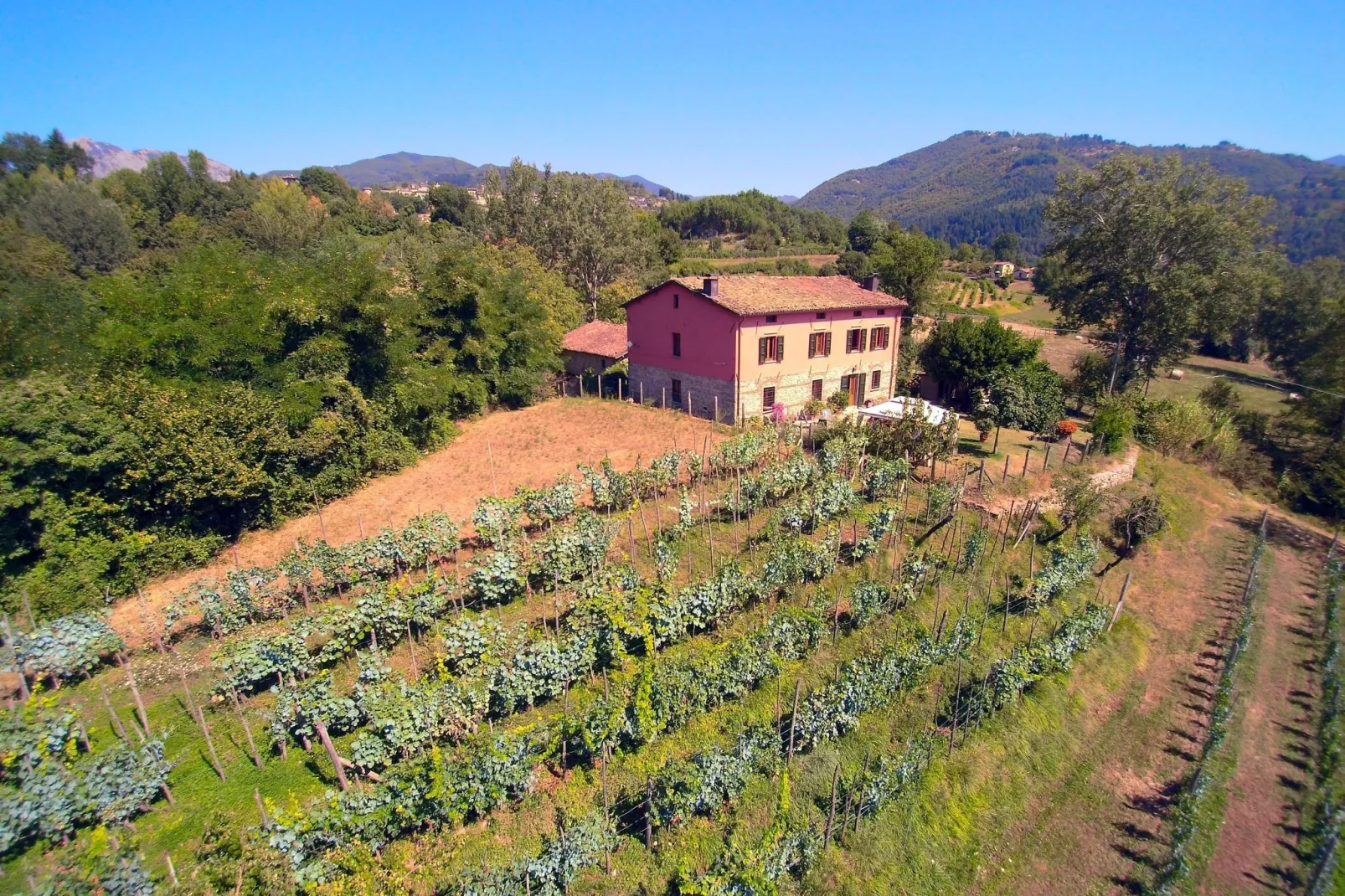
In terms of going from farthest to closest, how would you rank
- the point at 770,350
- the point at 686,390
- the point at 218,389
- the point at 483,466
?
the point at 686,390 < the point at 770,350 < the point at 483,466 < the point at 218,389

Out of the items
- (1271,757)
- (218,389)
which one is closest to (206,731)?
(218,389)

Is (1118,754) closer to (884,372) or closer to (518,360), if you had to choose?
(884,372)

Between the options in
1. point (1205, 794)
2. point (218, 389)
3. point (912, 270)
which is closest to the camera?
point (1205, 794)

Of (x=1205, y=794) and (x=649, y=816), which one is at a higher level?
(x=649, y=816)

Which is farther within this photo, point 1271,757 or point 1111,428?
point 1111,428

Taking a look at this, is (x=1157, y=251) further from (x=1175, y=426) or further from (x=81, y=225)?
(x=81, y=225)

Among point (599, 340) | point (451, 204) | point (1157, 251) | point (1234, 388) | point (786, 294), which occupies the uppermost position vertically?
point (451, 204)
